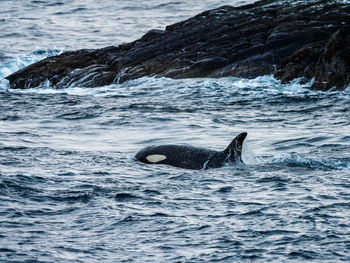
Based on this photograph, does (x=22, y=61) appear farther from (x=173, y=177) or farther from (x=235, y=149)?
(x=173, y=177)

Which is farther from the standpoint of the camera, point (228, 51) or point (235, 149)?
point (228, 51)

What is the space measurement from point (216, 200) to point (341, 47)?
13.6 m

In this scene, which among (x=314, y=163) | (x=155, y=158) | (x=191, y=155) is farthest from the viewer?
(x=155, y=158)

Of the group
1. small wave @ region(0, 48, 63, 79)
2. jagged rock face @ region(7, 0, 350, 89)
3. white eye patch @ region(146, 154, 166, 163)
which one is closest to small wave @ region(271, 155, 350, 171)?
white eye patch @ region(146, 154, 166, 163)

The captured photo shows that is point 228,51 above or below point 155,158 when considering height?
above

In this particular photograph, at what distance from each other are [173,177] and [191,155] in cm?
123

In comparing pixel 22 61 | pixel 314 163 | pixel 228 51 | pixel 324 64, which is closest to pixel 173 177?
pixel 314 163

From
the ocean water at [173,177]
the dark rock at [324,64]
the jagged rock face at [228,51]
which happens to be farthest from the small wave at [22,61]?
the dark rock at [324,64]

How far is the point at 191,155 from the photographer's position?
14.6 metres

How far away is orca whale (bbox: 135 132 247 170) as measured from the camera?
14117 mm

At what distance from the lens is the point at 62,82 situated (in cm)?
2970

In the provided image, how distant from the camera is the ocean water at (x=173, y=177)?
969 centimetres

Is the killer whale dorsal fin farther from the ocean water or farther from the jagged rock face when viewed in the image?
the jagged rock face

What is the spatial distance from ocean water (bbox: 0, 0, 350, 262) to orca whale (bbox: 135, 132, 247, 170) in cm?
32
